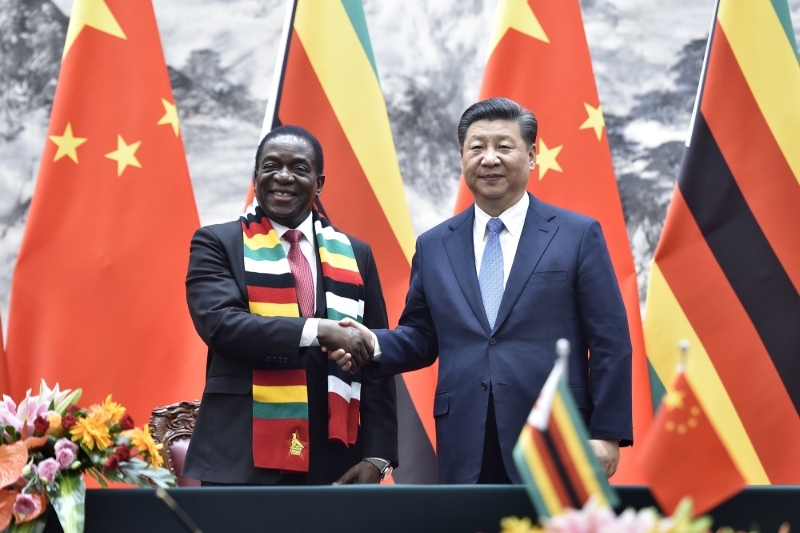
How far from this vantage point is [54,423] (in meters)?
1.78

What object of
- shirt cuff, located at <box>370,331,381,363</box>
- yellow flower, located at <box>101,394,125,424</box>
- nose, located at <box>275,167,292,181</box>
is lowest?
shirt cuff, located at <box>370,331,381,363</box>

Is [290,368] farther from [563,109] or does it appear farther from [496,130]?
[563,109]

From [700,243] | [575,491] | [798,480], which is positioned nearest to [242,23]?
[700,243]

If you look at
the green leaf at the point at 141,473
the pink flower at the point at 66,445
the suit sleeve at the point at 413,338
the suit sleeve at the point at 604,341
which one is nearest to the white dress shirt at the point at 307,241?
the suit sleeve at the point at 413,338

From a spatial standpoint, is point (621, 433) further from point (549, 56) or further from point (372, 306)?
point (549, 56)

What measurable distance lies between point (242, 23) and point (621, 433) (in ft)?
8.47

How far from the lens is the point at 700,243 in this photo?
353 centimetres

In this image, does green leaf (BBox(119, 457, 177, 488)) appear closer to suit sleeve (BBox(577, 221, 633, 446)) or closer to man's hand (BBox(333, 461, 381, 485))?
man's hand (BBox(333, 461, 381, 485))

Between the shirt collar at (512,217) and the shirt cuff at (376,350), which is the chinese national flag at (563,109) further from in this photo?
the shirt cuff at (376,350)

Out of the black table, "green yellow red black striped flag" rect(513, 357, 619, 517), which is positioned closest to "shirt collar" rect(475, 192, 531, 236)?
the black table

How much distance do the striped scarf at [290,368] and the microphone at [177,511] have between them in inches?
32.0

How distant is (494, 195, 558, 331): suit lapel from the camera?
8.16ft

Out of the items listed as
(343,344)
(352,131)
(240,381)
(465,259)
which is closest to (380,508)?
(343,344)

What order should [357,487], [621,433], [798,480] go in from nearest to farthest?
1. [357,487]
2. [621,433]
3. [798,480]
